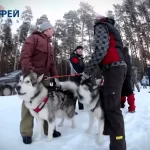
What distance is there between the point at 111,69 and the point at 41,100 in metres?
0.90

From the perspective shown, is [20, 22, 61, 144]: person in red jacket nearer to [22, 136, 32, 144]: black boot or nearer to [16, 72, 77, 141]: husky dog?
[22, 136, 32, 144]: black boot

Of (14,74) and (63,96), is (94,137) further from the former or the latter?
(14,74)

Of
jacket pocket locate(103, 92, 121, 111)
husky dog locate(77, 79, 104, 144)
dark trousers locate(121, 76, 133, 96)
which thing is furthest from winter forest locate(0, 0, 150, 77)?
jacket pocket locate(103, 92, 121, 111)

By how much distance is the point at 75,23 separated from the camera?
1563 centimetres

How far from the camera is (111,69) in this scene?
69.3 inches

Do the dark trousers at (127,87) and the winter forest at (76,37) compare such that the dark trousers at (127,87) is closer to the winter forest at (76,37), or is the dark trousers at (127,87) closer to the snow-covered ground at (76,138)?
the snow-covered ground at (76,138)

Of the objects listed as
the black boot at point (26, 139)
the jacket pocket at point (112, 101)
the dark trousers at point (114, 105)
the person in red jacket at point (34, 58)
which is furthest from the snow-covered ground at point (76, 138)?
the jacket pocket at point (112, 101)

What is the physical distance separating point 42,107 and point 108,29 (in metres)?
1.12

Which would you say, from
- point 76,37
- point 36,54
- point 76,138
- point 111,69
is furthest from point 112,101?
point 76,37

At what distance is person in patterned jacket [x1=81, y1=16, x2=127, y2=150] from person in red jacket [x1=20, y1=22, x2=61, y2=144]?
805mm

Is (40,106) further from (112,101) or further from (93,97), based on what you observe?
(112,101)

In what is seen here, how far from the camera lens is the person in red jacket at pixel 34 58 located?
2.21 meters

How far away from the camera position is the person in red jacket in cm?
221

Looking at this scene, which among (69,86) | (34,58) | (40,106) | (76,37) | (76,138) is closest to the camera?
(40,106)
